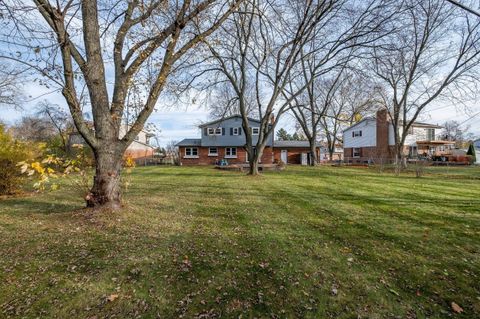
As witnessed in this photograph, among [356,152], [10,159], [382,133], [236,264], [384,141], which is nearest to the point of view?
[236,264]

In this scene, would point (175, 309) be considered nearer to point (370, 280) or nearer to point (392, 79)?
point (370, 280)

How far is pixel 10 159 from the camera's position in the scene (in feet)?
28.3

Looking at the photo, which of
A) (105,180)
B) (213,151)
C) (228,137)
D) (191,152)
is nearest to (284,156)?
(228,137)

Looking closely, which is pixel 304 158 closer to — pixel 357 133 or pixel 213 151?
pixel 357 133

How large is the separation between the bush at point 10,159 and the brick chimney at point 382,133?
1470 inches

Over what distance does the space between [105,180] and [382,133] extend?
126 ft

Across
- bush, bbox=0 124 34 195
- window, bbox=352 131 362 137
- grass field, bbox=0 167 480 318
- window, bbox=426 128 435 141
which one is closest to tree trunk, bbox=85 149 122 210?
grass field, bbox=0 167 480 318

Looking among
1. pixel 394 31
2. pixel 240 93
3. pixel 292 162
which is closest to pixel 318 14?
pixel 394 31

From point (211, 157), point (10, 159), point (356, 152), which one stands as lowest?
point (10, 159)

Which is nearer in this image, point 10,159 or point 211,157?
point 10,159

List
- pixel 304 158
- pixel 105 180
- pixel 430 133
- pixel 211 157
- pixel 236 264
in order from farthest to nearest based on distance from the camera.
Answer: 1. pixel 430 133
2. pixel 304 158
3. pixel 211 157
4. pixel 105 180
5. pixel 236 264

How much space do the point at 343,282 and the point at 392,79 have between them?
28117 millimetres

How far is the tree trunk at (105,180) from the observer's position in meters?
5.99

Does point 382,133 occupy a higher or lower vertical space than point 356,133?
lower
